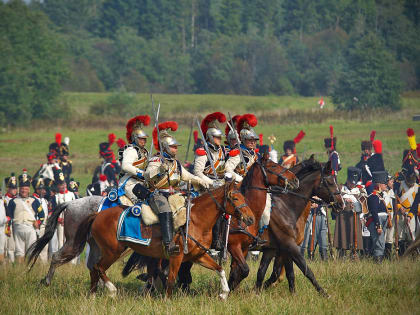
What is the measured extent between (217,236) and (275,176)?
53.0 inches

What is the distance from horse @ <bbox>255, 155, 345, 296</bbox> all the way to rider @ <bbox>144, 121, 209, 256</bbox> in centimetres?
138

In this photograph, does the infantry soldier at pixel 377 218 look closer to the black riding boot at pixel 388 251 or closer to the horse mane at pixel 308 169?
the black riding boot at pixel 388 251

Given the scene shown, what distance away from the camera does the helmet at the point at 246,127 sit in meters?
13.2

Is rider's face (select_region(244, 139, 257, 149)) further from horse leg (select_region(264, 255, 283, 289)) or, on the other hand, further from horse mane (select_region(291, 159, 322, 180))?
horse leg (select_region(264, 255, 283, 289))

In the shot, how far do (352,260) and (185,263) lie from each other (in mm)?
4343

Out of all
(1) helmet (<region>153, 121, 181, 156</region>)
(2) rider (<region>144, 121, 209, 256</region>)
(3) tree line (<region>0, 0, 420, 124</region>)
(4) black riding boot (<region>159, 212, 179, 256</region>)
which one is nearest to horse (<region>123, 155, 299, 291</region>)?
(2) rider (<region>144, 121, 209, 256</region>)

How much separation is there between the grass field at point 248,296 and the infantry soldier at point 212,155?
182 centimetres

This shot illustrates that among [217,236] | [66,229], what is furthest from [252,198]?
[66,229]

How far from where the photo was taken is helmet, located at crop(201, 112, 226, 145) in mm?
13094

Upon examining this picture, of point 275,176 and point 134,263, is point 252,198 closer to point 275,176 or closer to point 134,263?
point 275,176

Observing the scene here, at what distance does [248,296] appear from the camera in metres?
11.3

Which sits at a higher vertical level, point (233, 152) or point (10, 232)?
point (233, 152)

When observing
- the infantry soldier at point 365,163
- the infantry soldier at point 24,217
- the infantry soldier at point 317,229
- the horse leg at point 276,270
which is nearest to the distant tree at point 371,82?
the infantry soldier at point 365,163

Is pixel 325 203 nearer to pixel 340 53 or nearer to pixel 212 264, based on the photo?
pixel 212 264
